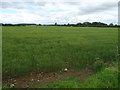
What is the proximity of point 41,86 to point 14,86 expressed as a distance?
3.12 ft

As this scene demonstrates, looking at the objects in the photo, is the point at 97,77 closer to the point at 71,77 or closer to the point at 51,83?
the point at 71,77

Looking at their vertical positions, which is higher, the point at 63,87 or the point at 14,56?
the point at 14,56

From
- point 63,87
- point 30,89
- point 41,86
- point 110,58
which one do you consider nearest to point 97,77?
point 63,87

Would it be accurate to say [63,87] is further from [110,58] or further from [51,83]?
[110,58]

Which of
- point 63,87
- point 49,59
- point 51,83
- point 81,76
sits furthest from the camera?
point 49,59

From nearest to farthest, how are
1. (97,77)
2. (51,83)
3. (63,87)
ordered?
(63,87), (51,83), (97,77)

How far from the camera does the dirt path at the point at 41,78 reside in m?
5.99

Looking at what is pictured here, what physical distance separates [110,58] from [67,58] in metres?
2.63

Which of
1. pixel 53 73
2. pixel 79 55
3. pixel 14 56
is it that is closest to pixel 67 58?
pixel 79 55

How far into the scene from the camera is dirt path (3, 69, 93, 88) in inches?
236

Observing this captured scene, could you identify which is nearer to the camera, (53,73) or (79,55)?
(53,73)

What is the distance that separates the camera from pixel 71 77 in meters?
6.55

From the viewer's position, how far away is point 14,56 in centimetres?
908

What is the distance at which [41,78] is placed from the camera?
6.55 m
